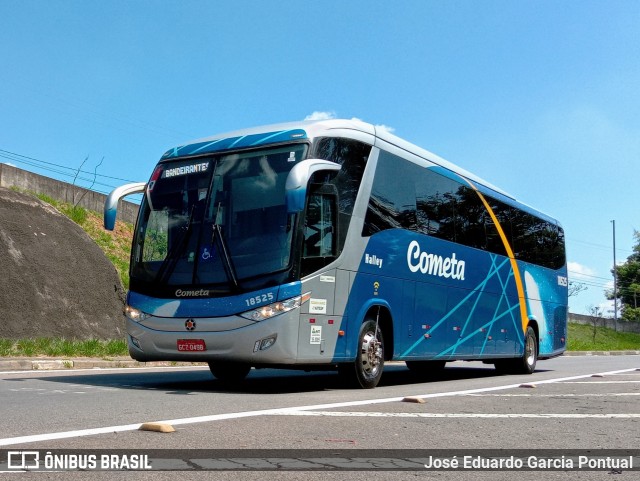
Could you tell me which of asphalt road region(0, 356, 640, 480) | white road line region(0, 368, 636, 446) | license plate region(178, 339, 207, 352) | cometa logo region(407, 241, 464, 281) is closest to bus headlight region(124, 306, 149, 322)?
license plate region(178, 339, 207, 352)

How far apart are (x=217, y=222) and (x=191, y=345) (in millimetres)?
1652

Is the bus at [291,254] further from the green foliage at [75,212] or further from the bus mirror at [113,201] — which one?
the green foliage at [75,212]

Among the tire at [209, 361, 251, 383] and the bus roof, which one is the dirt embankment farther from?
the bus roof

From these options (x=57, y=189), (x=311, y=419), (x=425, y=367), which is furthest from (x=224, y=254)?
(x=57, y=189)

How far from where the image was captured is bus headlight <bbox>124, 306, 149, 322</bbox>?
1057 centimetres

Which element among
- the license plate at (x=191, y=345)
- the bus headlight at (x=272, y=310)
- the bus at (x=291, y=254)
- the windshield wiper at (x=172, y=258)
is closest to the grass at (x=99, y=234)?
the bus at (x=291, y=254)

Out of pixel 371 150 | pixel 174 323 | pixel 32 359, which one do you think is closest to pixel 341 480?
pixel 174 323

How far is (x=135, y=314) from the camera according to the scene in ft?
35.0

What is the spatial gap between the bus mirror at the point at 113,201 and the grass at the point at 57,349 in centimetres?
483

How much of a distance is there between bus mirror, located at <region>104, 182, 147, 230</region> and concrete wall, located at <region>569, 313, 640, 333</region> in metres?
56.8

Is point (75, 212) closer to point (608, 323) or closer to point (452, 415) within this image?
point (452, 415)

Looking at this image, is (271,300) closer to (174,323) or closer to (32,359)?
(174,323)

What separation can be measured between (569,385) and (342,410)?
6279 millimetres

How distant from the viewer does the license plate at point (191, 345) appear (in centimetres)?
998
